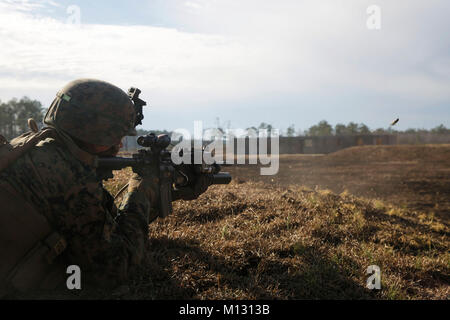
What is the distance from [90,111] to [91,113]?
17 millimetres

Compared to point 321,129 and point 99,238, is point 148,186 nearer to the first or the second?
point 99,238

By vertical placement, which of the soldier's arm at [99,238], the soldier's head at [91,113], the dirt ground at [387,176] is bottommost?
the dirt ground at [387,176]

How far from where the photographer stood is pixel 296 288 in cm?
340

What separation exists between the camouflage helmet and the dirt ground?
23.5ft

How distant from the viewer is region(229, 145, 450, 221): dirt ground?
43.7 feet

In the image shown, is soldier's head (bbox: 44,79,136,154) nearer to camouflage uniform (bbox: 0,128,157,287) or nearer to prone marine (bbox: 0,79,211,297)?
prone marine (bbox: 0,79,211,297)

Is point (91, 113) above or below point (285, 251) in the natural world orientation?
above

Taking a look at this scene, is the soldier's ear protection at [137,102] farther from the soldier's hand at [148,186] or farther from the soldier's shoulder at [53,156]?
the soldier's shoulder at [53,156]

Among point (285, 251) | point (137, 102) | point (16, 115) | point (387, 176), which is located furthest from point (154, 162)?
point (16, 115)

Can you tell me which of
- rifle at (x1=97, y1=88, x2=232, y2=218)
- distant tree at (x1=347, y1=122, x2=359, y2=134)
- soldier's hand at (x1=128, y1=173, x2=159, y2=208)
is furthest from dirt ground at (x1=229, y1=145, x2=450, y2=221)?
distant tree at (x1=347, y1=122, x2=359, y2=134)

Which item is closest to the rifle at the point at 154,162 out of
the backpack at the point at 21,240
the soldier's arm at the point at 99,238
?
the soldier's arm at the point at 99,238

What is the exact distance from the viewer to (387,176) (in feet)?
59.9

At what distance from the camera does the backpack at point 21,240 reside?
237cm

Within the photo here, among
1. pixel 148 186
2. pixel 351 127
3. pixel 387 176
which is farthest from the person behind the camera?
pixel 351 127
